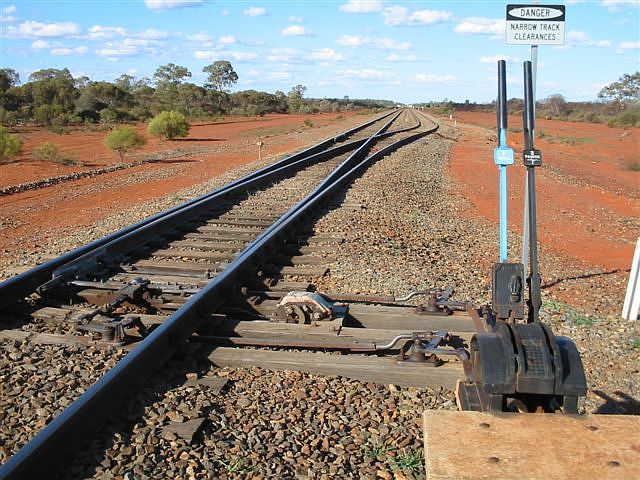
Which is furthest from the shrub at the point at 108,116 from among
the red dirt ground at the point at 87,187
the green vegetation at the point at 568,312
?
the green vegetation at the point at 568,312

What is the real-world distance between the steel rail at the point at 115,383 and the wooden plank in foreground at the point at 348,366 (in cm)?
36

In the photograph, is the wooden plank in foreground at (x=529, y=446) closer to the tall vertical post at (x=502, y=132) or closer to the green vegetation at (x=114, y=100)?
the tall vertical post at (x=502, y=132)

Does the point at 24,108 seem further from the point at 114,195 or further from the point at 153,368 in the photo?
the point at 153,368

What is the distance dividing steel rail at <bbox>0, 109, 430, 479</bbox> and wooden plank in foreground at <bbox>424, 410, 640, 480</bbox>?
1.81m

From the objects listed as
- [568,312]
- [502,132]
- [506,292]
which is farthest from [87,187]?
[506,292]

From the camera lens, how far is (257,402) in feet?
13.6

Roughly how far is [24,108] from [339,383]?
2052 inches

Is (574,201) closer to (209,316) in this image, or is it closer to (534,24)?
(534,24)

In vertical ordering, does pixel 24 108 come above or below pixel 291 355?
above

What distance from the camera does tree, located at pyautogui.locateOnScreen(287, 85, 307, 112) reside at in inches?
3885

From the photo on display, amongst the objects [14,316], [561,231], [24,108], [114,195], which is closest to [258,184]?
[114,195]

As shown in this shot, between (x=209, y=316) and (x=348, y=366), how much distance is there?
1446 mm

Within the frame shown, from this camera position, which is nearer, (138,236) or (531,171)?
(531,171)

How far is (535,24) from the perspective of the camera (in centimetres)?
573
